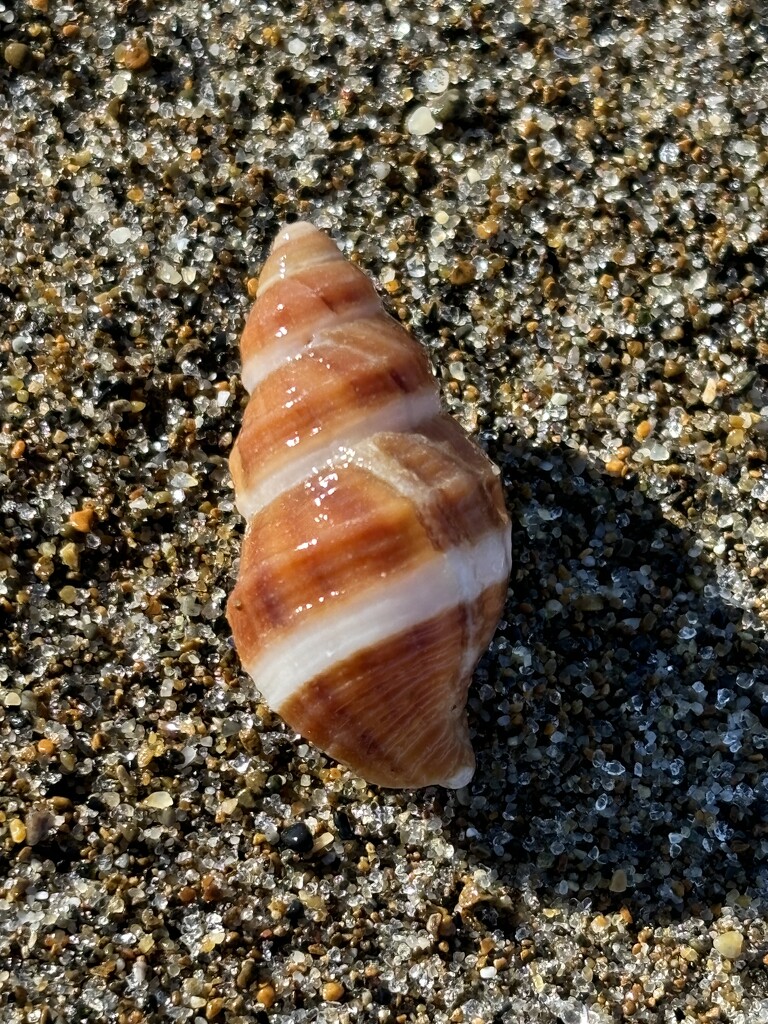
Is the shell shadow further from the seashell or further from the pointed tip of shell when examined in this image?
the seashell

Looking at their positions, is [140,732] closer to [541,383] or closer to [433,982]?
[433,982]

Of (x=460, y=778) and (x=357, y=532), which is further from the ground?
(x=357, y=532)

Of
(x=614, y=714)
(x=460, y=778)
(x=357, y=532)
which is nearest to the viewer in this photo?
(x=357, y=532)

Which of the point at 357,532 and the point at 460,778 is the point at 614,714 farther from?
the point at 357,532

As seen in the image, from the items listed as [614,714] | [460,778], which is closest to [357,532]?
[460,778]

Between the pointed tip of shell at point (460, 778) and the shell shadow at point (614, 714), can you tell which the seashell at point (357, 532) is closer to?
the pointed tip of shell at point (460, 778)

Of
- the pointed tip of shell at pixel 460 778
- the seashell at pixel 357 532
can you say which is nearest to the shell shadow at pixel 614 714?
the pointed tip of shell at pixel 460 778

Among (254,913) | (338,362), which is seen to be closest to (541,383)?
(338,362)
